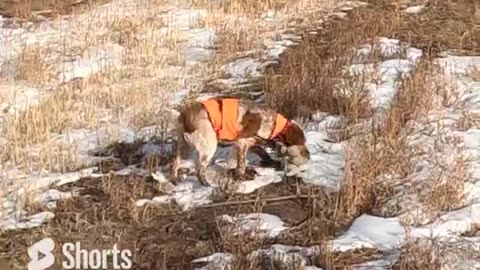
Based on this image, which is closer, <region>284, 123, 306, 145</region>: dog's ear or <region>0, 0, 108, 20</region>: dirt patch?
<region>284, 123, 306, 145</region>: dog's ear

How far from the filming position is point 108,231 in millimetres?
6074

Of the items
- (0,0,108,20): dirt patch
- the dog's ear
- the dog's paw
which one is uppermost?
(0,0,108,20): dirt patch

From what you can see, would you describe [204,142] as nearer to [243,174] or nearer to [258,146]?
[243,174]

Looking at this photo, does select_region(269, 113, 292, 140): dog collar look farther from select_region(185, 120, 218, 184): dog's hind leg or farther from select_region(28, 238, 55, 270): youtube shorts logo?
select_region(28, 238, 55, 270): youtube shorts logo

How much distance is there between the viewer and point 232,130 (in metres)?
6.76

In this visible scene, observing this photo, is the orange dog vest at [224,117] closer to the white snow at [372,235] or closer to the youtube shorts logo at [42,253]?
the white snow at [372,235]

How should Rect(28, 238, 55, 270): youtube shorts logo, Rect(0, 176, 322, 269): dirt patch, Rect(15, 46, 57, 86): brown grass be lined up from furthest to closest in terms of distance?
Rect(15, 46, 57, 86): brown grass → Rect(0, 176, 322, 269): dirt patch → Rect(28, 238, 55, 270): youtube shorts logo

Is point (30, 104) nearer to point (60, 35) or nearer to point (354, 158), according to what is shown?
point (60, 35)

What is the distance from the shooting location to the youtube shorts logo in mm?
5617

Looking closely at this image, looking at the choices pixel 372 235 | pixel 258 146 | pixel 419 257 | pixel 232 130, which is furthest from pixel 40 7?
pixel 419 257

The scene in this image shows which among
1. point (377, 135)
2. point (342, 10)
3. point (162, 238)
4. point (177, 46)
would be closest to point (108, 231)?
point (162, 238)

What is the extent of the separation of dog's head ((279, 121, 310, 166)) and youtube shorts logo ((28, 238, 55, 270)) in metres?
2.12

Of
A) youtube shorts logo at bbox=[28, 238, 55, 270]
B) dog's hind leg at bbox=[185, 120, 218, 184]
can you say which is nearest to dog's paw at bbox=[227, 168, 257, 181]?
dog's hind leg at bbox=[185, 120, 218, 184]

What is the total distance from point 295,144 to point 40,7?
6.79 meters
